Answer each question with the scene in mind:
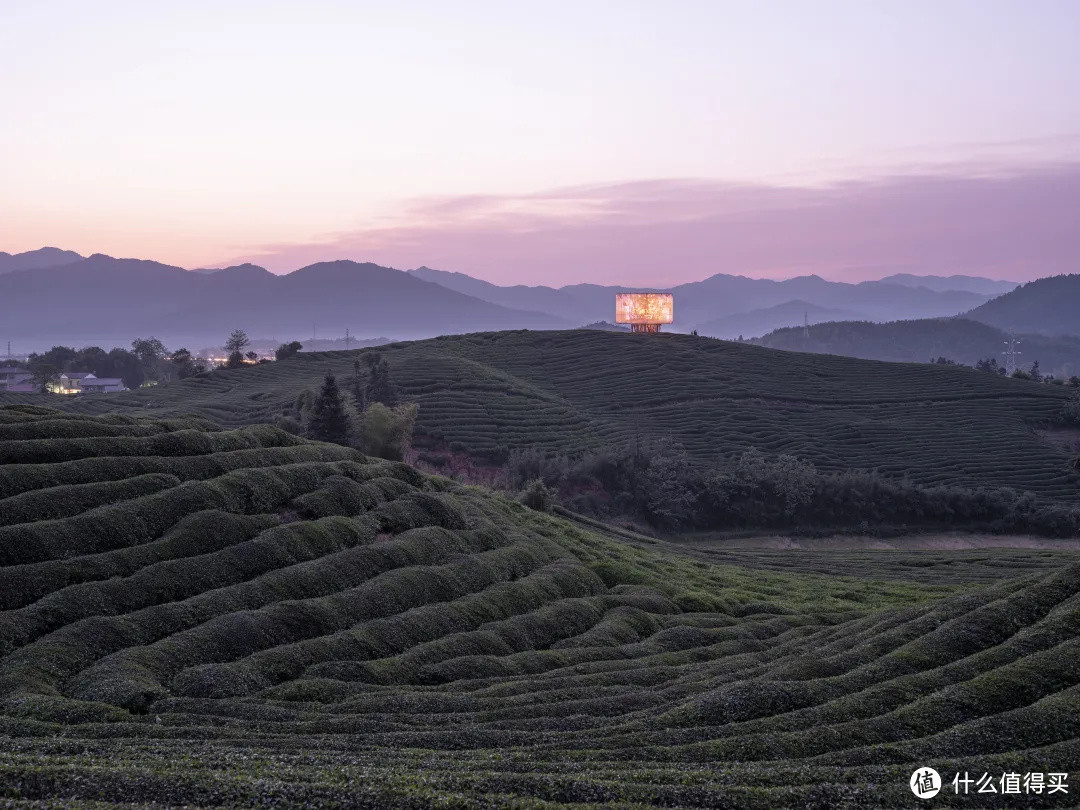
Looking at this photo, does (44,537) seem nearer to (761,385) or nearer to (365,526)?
(365,526)

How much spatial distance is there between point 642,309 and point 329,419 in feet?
356

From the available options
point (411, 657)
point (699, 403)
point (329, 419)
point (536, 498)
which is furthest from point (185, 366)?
point (411, 657)

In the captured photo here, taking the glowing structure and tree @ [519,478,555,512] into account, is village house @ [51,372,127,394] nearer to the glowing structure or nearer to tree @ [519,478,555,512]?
the glowing structure

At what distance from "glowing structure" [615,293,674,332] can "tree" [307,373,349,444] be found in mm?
104691

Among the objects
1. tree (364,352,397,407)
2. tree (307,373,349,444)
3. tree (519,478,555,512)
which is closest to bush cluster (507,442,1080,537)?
tree (307,373,349,444)

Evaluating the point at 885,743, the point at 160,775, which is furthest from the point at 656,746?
the point at 160,775

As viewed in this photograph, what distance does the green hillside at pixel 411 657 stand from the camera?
760 inches

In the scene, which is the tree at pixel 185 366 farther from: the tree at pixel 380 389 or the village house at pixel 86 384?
the tree at pixel 380 389

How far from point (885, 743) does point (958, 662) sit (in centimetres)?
614

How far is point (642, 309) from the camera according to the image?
187500mm

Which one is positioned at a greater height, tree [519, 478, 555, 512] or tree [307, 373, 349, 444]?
tree [307, 373, 349, 444]

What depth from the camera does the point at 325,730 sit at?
25766 millimetres

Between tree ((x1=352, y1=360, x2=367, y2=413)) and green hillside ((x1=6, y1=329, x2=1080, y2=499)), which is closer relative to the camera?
green hillside ((x1=6, y1=329, x2=1080, y2=499))

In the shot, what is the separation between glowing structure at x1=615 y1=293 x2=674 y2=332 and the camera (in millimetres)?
186750
